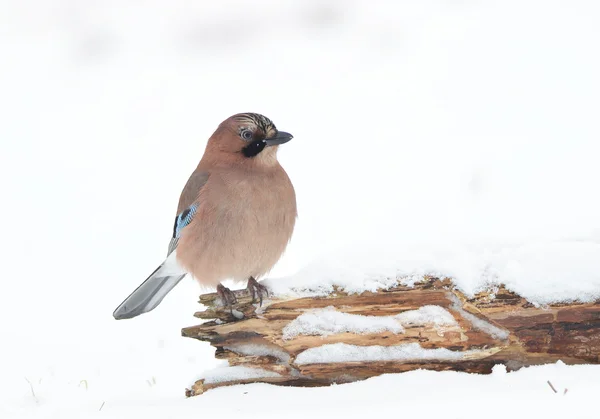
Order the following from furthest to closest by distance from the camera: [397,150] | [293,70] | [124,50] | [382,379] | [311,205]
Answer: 1. [124,50]
2. [293,70]
3. [397,150]
4. [311,205]
5. [382,379]

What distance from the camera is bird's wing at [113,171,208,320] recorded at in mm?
5051

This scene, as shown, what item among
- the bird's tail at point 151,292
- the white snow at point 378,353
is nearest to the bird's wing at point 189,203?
the bird's tail at point 151,292

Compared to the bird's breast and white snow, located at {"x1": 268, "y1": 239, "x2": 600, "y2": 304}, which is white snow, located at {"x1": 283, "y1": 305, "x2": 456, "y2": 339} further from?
the bird's breast

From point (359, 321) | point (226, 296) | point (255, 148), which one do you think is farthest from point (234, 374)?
point (255, 148)

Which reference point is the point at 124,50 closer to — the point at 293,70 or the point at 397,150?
the point at 293,70

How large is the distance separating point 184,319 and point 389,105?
16.6 feet

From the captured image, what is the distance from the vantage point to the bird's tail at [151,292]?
17.3ft

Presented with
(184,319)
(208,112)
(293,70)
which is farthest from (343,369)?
(293,70)

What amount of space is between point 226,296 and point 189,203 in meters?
0.66

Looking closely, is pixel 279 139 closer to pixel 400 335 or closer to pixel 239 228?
pixel 239 228

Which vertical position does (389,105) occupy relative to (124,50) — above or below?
below

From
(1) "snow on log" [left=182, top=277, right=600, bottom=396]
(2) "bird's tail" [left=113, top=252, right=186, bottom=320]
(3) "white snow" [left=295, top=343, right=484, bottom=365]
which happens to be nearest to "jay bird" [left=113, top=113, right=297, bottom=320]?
(2) "bird's tail" [left=113, top=252, right=186, bottom=320]

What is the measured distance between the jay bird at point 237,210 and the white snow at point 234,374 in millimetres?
355

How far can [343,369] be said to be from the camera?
4.27 m
